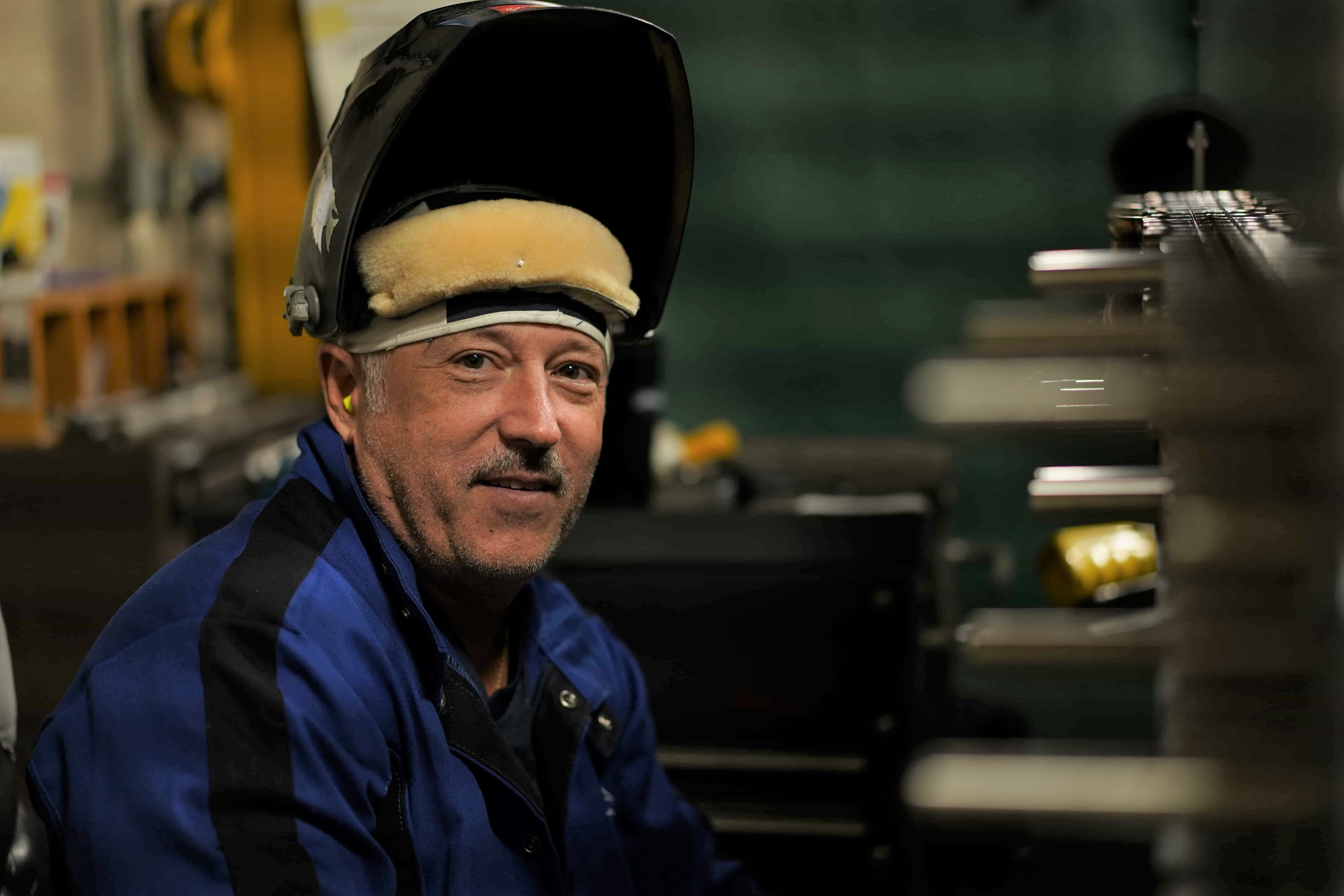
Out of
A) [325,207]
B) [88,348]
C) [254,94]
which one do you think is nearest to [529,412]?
[325,207]

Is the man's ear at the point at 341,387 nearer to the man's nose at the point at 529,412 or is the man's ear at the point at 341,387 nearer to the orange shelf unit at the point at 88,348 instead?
the man's nose at the point at 529,412

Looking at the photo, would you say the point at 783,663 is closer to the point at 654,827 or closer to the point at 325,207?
the point at 654,827

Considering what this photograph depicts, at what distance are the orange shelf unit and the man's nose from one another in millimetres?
1398

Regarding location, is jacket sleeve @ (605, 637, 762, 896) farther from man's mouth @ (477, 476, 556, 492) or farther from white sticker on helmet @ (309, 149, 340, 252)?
white sticker on helmet @ (309, 149, 340, 252)

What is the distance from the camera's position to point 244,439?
2.54 m

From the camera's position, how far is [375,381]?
1.36 meters

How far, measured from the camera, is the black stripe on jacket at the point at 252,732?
1.02m

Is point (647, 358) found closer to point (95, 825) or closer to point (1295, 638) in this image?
point (95, 825)

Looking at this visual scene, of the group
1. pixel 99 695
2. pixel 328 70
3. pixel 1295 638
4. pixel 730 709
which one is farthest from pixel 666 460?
pixel 1295 638

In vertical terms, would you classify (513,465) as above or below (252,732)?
above

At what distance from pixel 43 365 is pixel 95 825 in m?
1.76

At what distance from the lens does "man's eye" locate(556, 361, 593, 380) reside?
1.38m

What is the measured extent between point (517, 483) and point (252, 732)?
36cm

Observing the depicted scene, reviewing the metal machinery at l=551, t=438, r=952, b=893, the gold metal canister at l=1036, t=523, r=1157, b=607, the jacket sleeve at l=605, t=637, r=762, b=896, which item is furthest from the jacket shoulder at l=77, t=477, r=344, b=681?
the metal machinery at l=551, t=438, r=952, b=893
